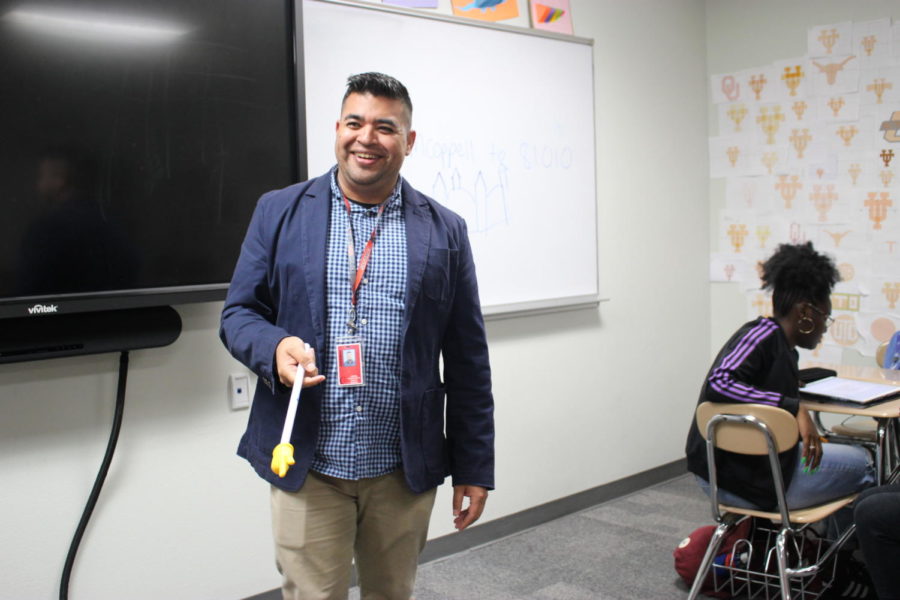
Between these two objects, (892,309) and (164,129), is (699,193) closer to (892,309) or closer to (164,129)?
(892,309)

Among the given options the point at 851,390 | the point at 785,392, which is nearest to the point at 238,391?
the point at 785,392

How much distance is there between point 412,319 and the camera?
1.68 meters

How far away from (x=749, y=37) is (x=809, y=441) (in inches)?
95.7

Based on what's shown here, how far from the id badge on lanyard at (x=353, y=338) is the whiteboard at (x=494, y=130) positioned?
1.12 meters

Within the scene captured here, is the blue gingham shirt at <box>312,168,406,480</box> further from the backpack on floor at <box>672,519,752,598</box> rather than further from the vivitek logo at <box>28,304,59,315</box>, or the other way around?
the backpack on floor at <box>672,519,752,598</box>

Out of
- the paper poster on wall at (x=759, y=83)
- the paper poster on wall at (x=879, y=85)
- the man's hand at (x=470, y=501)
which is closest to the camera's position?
the man's hand at (x=470, y=501)

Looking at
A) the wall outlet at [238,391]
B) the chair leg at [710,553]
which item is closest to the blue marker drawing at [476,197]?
the wall outlet at [238,391]

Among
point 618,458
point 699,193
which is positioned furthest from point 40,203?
point 699,193

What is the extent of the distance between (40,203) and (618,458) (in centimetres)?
278

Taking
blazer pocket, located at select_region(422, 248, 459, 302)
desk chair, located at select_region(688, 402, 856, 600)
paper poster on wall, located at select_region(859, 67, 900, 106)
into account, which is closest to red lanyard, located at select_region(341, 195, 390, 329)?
blazer pocket, located at select_region(422, 248, 459, 302)

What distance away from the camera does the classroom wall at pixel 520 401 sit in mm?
2273

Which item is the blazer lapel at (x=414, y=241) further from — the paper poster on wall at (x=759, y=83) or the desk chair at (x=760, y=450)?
the paper poster on wall at (x=759, y=83)

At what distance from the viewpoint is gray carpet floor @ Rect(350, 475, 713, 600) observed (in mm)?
2850

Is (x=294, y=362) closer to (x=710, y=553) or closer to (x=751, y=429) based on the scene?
(x=751, y=429)
